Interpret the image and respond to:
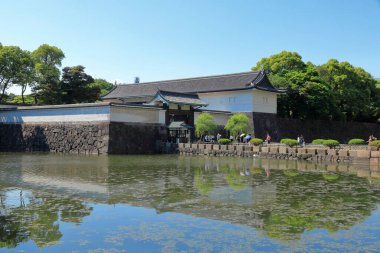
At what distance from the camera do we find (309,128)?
1802 inches

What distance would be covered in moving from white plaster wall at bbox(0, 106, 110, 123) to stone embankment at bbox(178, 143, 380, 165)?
6.85m

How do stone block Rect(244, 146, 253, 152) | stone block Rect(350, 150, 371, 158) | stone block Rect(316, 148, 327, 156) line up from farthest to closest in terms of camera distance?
stone block Rect(244, 146, 253, 152) < stone block Rect(316, 148, 327, 156) < stone block Rect(350, 150, 371, 158)

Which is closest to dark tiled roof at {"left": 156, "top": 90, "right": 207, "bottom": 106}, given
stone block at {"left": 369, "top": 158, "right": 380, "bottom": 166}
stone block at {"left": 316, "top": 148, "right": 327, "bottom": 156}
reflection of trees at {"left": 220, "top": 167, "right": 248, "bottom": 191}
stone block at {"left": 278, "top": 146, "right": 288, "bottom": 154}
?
stone block at {"left": 278, "top": 146, "right": 288, "bottom": 154}

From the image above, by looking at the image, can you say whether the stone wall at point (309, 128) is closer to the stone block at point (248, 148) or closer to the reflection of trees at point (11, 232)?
the stone block at point (248, 148)

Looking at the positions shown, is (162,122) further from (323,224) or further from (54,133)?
(323,224)

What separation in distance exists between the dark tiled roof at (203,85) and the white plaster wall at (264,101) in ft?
3.35

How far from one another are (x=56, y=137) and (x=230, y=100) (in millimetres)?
17575

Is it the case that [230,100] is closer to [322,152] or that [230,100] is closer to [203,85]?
[203,85]

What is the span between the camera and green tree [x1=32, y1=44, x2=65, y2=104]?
Answer: 4500 centimetres

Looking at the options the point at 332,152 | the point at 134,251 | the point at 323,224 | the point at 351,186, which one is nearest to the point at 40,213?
the point at 134,251

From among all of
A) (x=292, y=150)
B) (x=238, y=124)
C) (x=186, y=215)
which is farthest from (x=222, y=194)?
(x=238, y=124)

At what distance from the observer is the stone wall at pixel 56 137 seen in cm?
3059

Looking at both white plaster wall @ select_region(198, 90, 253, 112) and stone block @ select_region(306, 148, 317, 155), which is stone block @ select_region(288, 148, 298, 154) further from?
white plaster wall @ select_region(198, 90, 253, 112)

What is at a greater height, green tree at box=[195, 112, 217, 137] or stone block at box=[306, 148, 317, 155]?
green tree at box=[195, 112, 217, 137]
